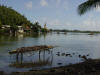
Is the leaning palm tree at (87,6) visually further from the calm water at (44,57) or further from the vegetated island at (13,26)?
the vegetated island at (13,26)

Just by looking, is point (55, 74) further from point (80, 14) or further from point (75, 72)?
point (80, 14)

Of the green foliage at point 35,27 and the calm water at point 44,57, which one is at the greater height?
the green foliage at point 35,27

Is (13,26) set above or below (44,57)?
above

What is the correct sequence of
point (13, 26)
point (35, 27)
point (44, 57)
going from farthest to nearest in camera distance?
point (35, 27) → point (13, 26) → point (44, 57)

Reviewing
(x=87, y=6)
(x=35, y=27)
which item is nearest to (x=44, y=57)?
(x=87, y=6)

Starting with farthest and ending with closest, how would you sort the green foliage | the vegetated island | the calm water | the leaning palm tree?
the green foliage < the vegetated island < the calm water < the leaning palm tree

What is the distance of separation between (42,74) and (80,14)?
14.8ft

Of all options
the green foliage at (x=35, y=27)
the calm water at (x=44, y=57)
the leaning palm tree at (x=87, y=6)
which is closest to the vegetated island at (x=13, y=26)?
the green foliage at (x=35, y=27)

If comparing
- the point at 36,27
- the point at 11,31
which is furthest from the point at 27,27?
the point at 11,31

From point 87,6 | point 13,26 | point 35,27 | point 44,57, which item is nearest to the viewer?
point 87,6

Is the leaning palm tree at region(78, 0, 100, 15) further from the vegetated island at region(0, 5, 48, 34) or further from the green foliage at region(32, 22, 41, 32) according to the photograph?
the green foliage at region(32, 22, 41, 32)

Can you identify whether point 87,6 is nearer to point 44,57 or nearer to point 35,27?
point 44,57

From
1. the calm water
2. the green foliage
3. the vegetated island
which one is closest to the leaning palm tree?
the calm water

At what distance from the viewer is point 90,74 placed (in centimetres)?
802
